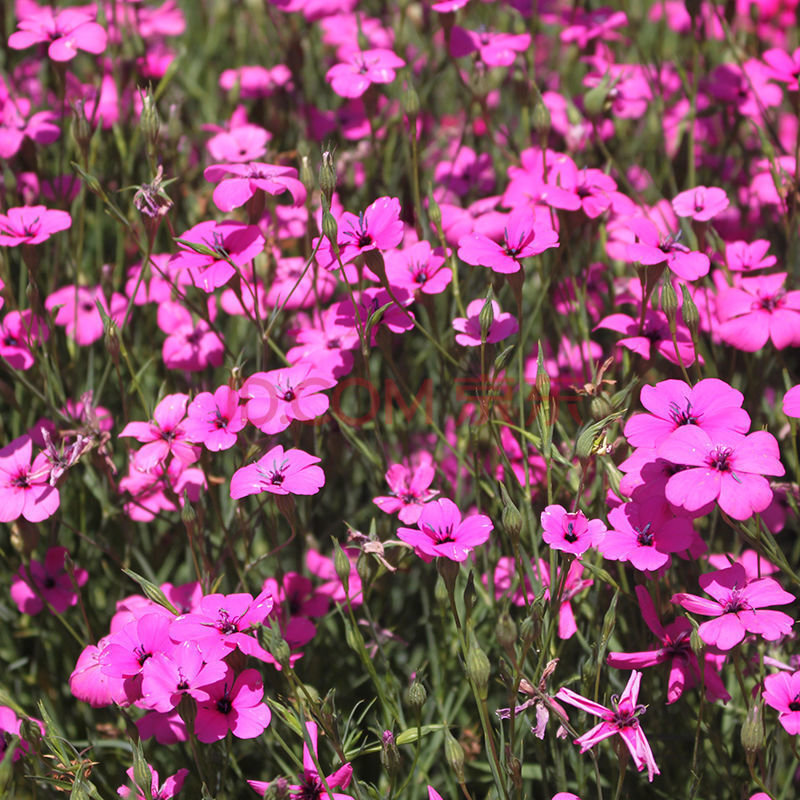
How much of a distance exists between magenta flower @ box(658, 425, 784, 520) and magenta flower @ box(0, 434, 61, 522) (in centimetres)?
73

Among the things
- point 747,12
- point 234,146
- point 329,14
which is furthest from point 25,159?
point 747,12

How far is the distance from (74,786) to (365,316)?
0.65 metres

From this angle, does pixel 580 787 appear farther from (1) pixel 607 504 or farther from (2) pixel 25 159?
(2) pixel 25 159

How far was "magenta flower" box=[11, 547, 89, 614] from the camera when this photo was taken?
1283 millimetres

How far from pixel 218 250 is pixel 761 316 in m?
0.73

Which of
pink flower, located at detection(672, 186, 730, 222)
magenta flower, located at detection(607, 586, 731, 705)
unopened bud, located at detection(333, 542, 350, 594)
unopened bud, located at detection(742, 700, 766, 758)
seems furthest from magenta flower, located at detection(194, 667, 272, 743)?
pink flower, located at detection(672, 186, 730, 222)

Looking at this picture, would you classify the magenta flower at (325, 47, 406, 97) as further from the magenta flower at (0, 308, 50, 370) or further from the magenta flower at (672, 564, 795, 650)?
the magenta flower at (672, 564, 795, 650)

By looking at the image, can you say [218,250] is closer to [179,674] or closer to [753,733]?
[179,674]

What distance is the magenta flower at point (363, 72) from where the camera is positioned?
1.48m

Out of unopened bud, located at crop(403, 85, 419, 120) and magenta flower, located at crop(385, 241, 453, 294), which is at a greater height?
unopened bud, located at crop(403, 85, 419, 120)

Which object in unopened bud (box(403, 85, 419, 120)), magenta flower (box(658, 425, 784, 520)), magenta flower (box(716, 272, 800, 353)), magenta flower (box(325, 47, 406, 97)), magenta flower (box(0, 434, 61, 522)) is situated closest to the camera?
magenta flower (box(658, 425, 784, 520))

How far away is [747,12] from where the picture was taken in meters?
2.32

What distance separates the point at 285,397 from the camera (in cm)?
114

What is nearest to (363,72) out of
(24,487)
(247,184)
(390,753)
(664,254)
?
(247,184)
